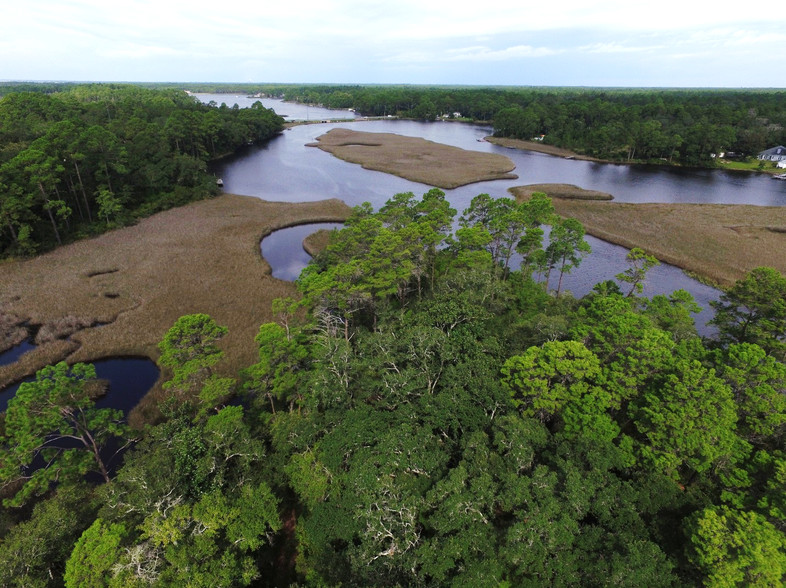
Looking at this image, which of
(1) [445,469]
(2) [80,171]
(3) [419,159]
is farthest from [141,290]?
(3) [419,159]

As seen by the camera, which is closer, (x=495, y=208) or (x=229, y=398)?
(x=229, y=398)

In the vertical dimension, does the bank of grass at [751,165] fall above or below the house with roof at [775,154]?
below

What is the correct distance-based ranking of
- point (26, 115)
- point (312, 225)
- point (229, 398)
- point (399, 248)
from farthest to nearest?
point (26, 115), point (312, 225), point (399, 248), point (229, 398)

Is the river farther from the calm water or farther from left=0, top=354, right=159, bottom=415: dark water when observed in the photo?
left=0, top=354, right=159, bottom=415: dark water

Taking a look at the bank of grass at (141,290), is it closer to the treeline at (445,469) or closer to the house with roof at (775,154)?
the treeline at (445,469)

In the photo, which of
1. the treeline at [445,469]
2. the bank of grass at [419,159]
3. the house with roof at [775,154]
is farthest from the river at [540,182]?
the treeline at [445,469]

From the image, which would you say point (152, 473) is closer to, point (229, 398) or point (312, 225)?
point (229, 398)

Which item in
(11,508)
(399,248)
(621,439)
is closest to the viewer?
(621,439)

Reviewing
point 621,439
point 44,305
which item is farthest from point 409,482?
point 44,305
